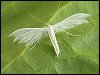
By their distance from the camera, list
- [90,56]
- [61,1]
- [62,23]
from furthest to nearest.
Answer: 1. [61,1]
2. [62,23]
3. [90,56]

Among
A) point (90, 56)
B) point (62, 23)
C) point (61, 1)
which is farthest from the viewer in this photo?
point (61, 1)

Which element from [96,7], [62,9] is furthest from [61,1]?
[96,7]

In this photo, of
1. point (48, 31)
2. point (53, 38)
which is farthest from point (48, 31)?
point (53, 38)

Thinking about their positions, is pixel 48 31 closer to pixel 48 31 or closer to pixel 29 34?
pixel 48 31

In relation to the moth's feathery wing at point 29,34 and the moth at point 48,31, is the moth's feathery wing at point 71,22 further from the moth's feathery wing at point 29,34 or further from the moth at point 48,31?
the moth's feathery wing at point 29,34

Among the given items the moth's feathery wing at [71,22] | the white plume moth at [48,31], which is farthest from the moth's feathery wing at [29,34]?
the moth's feathery wing at [71,22]

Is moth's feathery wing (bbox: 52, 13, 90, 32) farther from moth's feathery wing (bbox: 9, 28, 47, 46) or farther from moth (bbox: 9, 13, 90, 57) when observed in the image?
moth's feathery wing (bbox: 9, 28, 47, 46)

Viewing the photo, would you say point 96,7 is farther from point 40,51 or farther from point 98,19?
point 40,51
